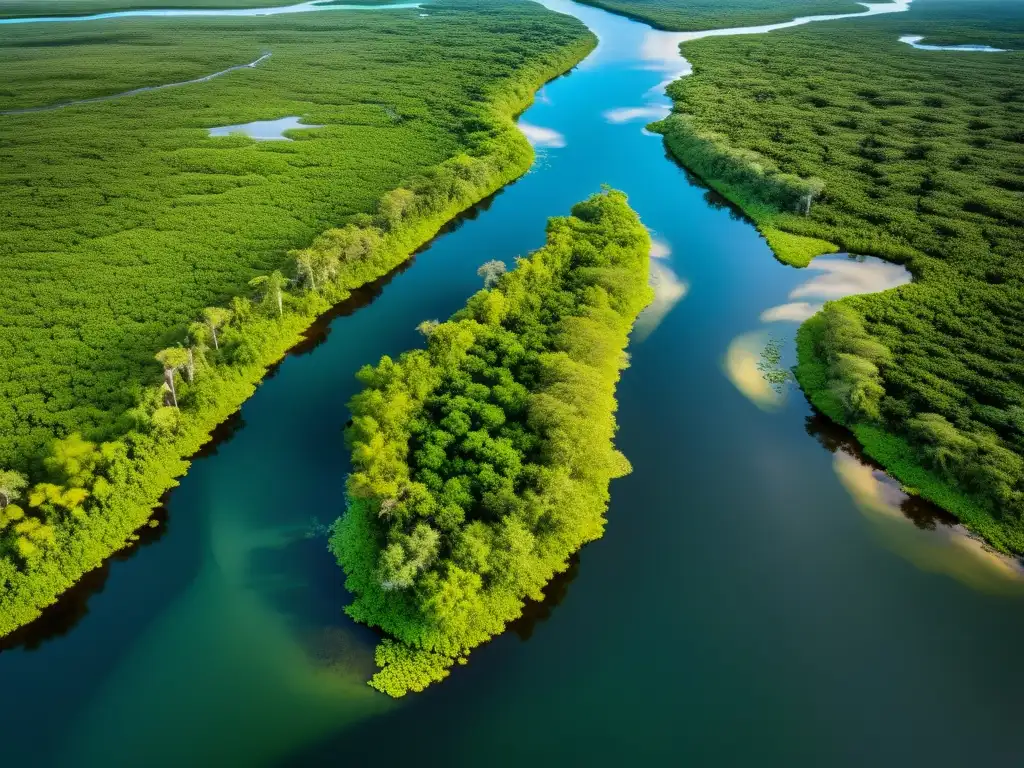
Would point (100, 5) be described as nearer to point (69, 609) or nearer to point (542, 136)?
point (542, 136)

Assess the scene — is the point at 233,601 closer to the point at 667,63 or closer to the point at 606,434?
Result: the point at 606,434

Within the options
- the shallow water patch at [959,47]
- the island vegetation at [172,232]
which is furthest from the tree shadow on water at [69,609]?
the shallow water patch at [959,47]

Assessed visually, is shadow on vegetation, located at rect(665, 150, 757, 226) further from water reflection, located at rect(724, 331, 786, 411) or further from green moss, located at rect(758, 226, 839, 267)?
water reflection, located at rect(724, 331, 786, 411)

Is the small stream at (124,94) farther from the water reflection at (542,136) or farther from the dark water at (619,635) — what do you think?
the dark water at (619,635)

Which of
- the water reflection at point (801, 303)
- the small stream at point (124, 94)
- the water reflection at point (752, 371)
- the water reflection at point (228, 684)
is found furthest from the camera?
the small stream at point (124, 94)

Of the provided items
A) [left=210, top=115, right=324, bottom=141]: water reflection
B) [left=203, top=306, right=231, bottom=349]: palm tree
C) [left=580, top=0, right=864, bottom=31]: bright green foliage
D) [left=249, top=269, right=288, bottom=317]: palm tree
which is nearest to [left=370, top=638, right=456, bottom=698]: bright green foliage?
[left=203, top=306, right=231, bottom=349]: palm tree

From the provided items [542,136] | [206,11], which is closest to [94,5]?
[206,11]
